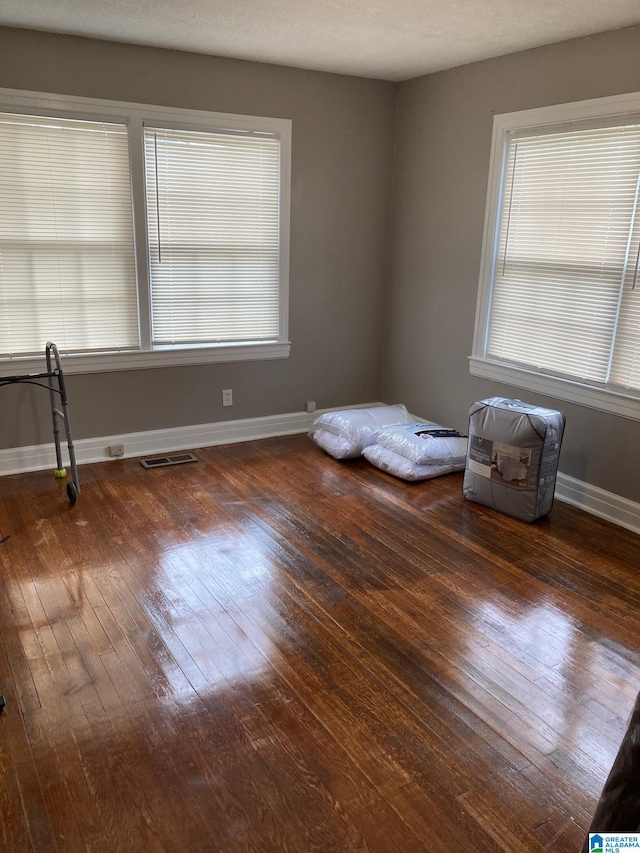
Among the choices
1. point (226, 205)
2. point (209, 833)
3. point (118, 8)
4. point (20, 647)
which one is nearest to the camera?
point (209, 833)

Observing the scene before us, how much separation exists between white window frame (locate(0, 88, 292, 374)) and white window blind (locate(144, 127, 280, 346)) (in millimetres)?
48

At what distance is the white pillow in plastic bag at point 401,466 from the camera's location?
4.23 meters

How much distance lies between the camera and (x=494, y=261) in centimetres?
430

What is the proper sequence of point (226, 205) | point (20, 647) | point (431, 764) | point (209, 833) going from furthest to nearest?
point (226, 205) → point (20, 647) → point (431, 764) → point (209, 833)

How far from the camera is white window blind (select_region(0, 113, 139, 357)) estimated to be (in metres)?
3.82

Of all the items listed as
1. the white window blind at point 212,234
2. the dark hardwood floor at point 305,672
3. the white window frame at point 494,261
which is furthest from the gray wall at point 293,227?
the white window frame at point 494,261

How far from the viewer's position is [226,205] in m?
4.48

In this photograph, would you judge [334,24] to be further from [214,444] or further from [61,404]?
[214,444]

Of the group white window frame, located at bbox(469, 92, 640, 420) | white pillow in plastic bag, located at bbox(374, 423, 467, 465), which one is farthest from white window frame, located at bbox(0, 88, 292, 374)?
white window frame, located at bbox(469, 92, 640, 420)

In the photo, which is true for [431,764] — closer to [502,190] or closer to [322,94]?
[502,190]

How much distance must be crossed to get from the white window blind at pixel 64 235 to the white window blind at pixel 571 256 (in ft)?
8.05

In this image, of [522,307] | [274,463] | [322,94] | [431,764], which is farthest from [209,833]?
[322,94]

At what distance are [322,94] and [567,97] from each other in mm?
1735

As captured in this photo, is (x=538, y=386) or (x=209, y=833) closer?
(x=209, y=833)
